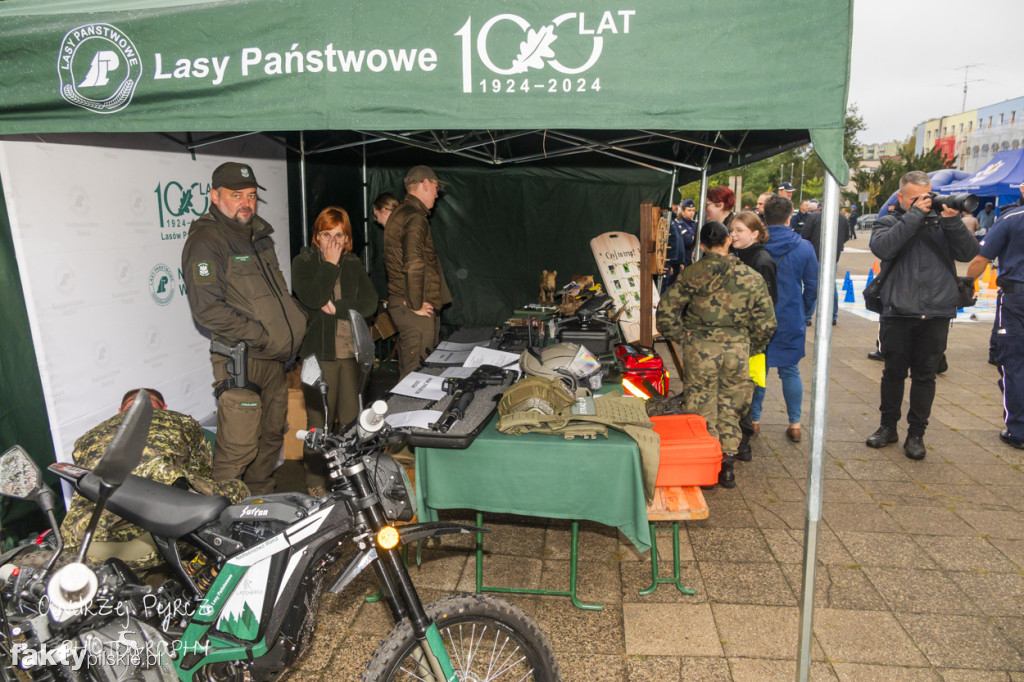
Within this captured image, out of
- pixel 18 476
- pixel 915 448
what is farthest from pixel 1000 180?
pixel 18 476

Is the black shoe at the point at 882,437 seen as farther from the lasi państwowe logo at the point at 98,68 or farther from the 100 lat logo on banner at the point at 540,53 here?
the lasi państwowe logo at the point at 98,68

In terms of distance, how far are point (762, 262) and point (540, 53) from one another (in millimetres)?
2962

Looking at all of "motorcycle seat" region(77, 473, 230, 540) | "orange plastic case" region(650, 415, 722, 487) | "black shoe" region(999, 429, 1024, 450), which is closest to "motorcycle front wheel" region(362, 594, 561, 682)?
"motorcycle seat" region(77, 473, 230, 540)

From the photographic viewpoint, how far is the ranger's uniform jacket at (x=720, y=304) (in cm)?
402

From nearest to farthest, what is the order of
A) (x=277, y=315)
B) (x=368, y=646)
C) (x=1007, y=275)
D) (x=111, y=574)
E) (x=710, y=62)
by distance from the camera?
(x=111, y=574)
(x=710, y=62)
(x=368, y=646)
(x=277, y=315)
(x=1007, y=275)

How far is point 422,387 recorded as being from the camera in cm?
351

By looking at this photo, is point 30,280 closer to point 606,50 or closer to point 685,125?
point 606,50

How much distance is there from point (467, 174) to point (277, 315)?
165 inches

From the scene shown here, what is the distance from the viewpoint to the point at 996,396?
6629mm

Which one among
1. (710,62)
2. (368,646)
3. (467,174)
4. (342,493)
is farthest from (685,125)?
(467,174)

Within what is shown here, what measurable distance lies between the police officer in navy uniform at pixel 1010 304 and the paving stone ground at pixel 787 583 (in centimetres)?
42

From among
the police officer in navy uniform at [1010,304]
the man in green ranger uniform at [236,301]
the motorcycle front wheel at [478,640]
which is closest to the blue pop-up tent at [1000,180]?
the police officer in navy uniform at [1010,304]

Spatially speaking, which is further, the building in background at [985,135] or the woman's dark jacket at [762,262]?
the building in background at [985,135]

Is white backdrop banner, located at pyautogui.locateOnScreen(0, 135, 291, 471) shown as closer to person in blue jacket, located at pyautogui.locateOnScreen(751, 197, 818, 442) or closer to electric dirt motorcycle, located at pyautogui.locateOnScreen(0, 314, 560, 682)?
electric dirt motorcycle, located at pyautogui.locateOnScreen(0, 314, 560, 682)
